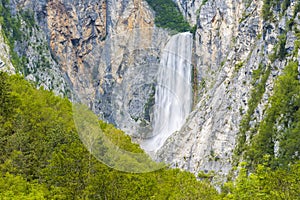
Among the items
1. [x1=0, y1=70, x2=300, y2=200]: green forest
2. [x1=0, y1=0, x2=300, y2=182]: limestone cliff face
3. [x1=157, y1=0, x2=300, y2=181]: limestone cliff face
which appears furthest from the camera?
[x1=157, y1=0, x2=300, y2=181]: limestone cliff face

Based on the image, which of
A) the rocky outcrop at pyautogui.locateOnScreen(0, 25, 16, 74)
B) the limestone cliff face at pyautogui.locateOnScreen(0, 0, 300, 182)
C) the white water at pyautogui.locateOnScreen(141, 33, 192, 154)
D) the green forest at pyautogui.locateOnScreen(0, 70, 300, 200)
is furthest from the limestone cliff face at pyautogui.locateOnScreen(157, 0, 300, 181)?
the white water at pyautogui.locateOnScreen(141, 33, 192, 154)

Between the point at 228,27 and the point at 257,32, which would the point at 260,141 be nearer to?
the point at 257,32

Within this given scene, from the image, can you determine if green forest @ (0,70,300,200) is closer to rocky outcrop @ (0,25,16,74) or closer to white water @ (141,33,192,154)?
Answer: white water @ (141,33,192,154)

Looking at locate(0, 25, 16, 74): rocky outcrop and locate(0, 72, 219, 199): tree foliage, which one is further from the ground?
locate(0, 72, 219, 199): tree foliage

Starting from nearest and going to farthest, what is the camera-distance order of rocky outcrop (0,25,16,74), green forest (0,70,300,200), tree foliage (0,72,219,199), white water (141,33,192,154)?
white water (141,33,192,154), green forest (0,70,300,200), tree foliage (0,72,219,199), rocky outcrop (0,25,16,74)

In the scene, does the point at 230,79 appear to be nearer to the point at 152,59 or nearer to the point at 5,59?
the point at 5,59

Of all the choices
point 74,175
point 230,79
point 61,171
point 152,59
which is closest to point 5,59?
point 230,79

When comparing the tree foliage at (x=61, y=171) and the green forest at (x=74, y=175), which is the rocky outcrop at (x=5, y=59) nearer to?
the green forest at (x=74, y=175)

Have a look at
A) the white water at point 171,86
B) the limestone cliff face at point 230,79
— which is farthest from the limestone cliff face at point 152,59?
the white water at point 171,86

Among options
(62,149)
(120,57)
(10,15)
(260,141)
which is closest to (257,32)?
(260,141)

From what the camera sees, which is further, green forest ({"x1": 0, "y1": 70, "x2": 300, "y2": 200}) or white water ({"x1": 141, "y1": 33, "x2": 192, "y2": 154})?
green forest ({"x1": 0, "y1": 70, "x2": 300, "y2": 200})

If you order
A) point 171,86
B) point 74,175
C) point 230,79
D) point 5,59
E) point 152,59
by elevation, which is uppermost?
point 152,59

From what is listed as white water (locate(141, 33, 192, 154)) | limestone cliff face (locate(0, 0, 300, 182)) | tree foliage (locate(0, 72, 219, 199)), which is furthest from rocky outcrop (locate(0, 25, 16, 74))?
white water (locate(141, 33, 192, 154))

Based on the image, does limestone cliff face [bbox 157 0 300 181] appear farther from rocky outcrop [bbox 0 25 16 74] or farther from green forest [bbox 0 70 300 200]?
green forest [bbox 0 70 300 200]
